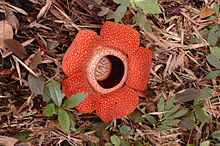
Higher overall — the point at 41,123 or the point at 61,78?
the point at 61,78

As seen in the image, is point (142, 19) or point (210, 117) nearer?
point (142, 19)

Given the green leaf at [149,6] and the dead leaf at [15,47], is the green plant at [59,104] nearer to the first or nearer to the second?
the dead leaf at [15,47]

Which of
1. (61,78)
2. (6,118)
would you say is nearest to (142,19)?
(61,78)

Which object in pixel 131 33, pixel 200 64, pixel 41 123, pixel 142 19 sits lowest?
pixel 41 123

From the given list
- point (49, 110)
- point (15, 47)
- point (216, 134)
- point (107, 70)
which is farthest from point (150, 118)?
point (15, 47)

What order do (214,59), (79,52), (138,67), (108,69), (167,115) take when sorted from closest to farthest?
(79,52), (138,67), (108,69), (167,115), (214,59)

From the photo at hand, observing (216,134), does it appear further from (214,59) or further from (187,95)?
(214,59)

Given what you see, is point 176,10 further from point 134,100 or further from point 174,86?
point 134,100
